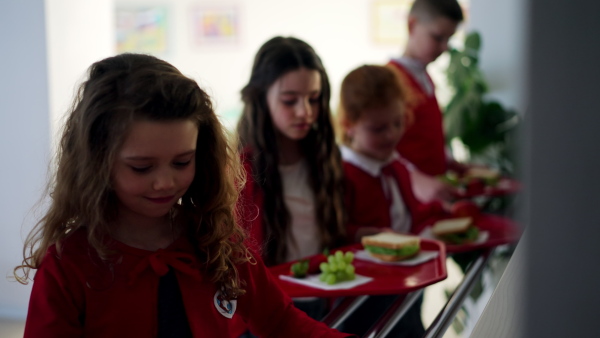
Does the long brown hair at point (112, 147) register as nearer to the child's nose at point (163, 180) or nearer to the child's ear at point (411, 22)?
the child's nose at point (163, 180)

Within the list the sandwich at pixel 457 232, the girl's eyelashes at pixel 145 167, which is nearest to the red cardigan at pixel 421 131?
the sandwich at pixel 457 232

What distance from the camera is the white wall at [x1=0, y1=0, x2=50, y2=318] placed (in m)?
2.67

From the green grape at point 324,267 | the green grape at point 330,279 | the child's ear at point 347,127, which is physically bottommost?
the green grape at point 330,279

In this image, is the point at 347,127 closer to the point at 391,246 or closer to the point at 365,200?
the point at 365,200

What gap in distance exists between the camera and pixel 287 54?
1.92 metres

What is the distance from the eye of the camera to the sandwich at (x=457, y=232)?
2.10m

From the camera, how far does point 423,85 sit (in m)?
2.90

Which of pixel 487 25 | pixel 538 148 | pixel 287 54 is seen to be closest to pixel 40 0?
pixel 287 54

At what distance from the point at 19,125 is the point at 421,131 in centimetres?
178

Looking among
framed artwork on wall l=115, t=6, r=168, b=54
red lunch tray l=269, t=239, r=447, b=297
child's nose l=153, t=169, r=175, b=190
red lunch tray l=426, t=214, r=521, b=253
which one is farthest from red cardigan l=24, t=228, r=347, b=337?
framed artwork on wall l=115, t=6, r=168, b=54

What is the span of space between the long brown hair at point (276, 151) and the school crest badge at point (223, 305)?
70 cm

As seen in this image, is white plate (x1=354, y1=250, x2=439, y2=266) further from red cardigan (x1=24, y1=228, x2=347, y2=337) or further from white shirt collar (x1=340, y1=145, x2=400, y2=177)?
red cardigan (x1=24, y1=228, x2=347, y2=337)

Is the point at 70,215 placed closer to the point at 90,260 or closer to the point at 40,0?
the point at 90,260

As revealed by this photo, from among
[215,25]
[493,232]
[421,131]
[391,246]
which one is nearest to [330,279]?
[391,246]
